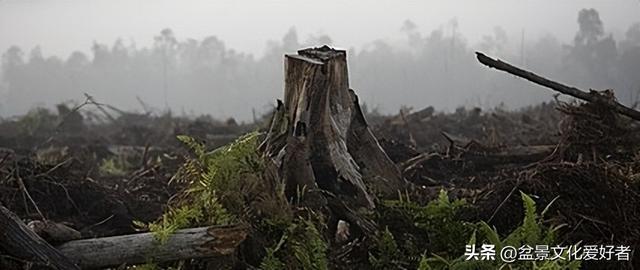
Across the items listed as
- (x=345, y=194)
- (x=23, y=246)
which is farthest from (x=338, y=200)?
(x=23, y=246)

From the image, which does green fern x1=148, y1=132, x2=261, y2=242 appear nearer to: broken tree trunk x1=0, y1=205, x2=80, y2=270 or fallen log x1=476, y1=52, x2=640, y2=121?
broken tree trunk x1=0, y1=205, x2=80, y2=270

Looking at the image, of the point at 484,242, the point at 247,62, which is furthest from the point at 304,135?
the point at 247,62

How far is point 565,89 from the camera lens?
505 centimetres

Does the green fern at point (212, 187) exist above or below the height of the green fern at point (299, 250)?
above

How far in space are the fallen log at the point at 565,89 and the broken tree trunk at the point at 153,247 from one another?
2.14m

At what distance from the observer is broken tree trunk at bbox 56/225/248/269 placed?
330cm

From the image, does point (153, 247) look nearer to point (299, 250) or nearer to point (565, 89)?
point (299, 250)

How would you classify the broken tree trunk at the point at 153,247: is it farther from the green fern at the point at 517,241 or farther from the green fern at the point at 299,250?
the green fern at the point at 517,241

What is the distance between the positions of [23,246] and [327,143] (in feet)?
6.65

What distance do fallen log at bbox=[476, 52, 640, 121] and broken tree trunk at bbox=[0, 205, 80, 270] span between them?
2816 mm

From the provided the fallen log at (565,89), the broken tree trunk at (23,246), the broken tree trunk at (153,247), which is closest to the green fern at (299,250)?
the broken tree trunk at (153,247)

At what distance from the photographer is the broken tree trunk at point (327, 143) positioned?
4387 millimetres

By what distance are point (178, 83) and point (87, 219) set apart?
65.9 feet

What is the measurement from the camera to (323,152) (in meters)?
4.59
